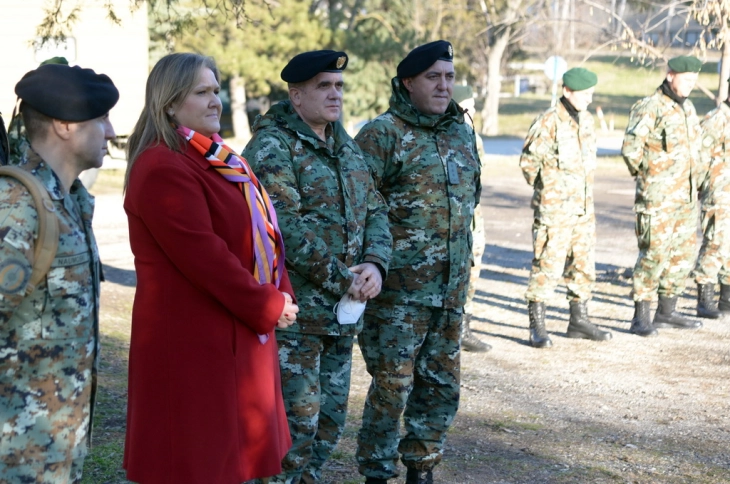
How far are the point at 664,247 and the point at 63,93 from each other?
6864 millimetres

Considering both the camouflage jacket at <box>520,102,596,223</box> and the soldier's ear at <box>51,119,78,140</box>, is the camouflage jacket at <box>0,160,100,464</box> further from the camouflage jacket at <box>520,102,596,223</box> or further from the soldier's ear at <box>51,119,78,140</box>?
the camouflage jacket at <box>520,102,596,223</box>

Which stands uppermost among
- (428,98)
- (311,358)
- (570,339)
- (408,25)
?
(408,25)

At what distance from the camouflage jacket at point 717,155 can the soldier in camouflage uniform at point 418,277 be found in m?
5.52

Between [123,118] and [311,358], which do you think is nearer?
[311,358]

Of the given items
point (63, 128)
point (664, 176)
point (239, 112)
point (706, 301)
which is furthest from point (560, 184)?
point (239, 112)

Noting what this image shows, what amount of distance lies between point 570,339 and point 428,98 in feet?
14.9

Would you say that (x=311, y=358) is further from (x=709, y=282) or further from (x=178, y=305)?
(x=709, y=282)

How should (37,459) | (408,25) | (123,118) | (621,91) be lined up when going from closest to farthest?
1. (37,459)
2. (123,118)
3. (408,25)
4. (621,91)

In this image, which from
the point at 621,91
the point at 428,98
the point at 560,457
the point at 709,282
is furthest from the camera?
the point at 621,91

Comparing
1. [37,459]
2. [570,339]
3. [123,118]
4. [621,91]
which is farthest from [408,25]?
[37,459]

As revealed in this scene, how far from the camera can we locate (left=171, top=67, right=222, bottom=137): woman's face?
3.32 m

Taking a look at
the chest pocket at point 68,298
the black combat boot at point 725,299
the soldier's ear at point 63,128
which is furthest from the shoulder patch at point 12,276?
the black combat boot at point 725,299

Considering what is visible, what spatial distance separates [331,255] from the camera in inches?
156

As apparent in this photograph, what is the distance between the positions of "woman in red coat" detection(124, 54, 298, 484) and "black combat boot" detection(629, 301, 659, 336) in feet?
20.1
